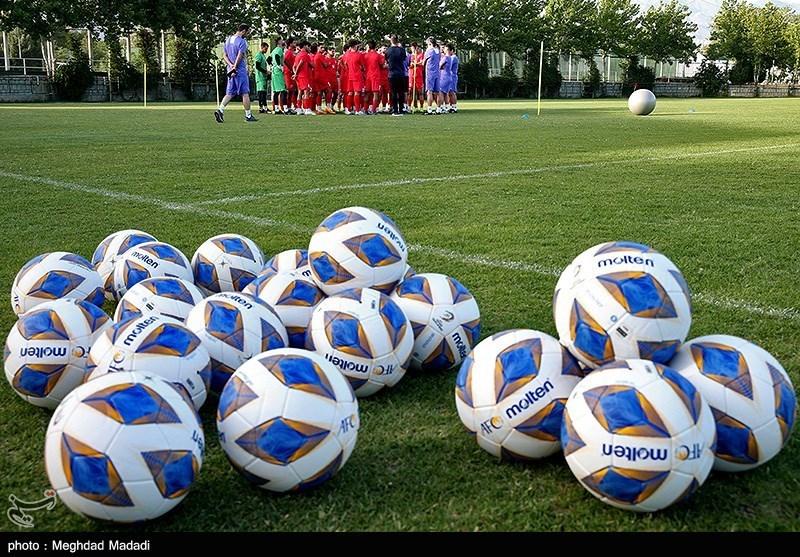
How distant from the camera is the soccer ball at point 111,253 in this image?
193 inches

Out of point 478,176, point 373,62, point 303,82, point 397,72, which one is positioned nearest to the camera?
point 478,176

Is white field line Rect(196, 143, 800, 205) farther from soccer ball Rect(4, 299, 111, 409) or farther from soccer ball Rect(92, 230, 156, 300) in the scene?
soccer ball Rect(4, 299, 111, 409)

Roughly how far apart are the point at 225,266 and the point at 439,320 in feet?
5.34

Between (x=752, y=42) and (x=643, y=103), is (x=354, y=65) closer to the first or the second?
(x=643, y=103)

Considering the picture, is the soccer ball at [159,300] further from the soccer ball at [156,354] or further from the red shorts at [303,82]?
the red shorts at [303,82]

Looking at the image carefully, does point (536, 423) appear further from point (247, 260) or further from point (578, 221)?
point (578, 221)

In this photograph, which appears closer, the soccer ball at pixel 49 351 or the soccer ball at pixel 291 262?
the soccer ball at pixel 49 351

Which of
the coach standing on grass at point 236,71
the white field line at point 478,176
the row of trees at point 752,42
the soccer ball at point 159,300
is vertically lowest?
the soccer ball at point 159,300

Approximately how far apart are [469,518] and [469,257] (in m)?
3.40

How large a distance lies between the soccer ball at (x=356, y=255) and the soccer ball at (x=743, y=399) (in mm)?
1653

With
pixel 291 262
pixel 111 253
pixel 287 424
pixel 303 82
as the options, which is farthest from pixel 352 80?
pixel 287 424

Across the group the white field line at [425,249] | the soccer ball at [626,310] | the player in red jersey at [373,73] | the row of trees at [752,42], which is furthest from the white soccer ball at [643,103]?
the row of trees at [752,42]

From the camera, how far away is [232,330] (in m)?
3.62

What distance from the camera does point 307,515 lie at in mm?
2707
